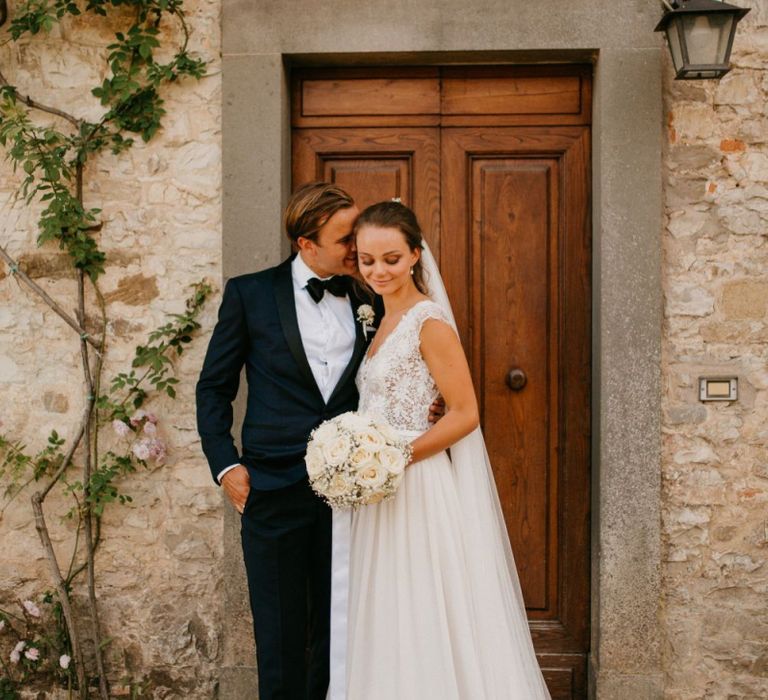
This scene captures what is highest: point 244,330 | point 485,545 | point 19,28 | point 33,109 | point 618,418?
point 19,28

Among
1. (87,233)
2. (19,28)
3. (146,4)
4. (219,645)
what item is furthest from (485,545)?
(19,28)

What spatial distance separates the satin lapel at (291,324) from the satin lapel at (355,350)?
10 cm

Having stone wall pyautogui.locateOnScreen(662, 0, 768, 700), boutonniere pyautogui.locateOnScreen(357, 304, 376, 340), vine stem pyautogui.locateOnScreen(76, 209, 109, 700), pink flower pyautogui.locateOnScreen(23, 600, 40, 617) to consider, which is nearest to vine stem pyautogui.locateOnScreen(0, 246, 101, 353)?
vine stem pyautogui.locateOnScreen(76, 209, 109, 700)

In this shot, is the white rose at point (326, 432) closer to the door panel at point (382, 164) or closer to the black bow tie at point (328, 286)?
the black bow tie at point (328, 286)

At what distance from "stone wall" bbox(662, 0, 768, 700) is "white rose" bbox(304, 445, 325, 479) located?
1798mm

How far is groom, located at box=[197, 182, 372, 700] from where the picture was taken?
121 inches

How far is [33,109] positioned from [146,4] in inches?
27.6

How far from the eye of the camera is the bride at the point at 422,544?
2.93 m

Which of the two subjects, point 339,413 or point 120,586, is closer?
point 339,413

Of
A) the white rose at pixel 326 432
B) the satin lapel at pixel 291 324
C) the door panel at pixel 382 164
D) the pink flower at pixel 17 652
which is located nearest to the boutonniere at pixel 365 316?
the satin lapel at pixel 291 324

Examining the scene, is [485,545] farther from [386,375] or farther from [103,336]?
[103,336]

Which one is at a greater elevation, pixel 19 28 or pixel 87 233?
pixel 19 28

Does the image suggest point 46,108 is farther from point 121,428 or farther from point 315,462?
point 315,462

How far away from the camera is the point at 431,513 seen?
298 cm
